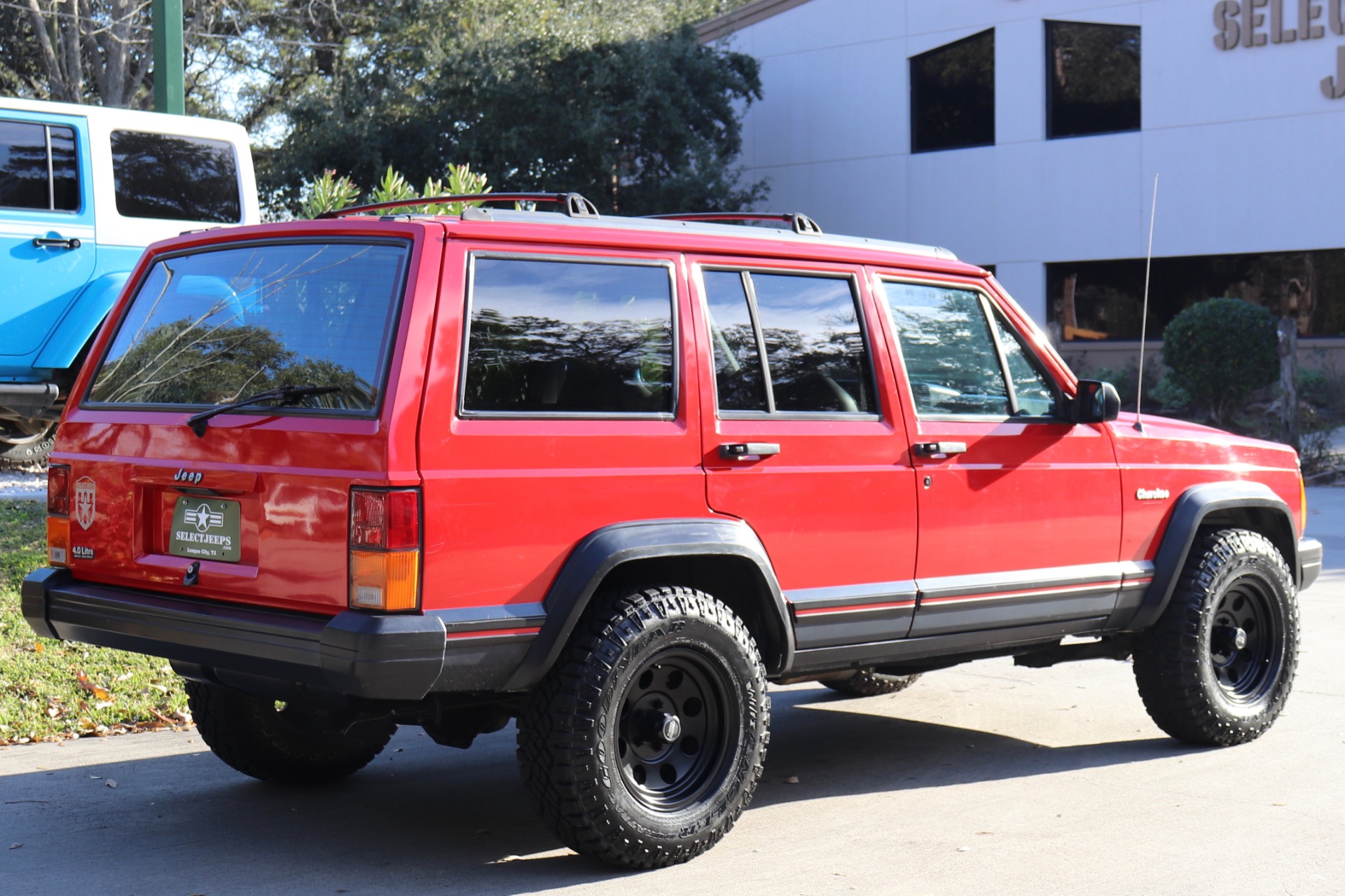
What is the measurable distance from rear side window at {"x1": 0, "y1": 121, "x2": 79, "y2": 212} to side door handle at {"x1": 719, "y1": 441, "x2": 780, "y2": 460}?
7.00 metres

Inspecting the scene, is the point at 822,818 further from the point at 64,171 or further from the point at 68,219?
the point at 64,171

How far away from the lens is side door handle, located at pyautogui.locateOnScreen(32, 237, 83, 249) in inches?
390

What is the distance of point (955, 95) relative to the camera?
25.7m

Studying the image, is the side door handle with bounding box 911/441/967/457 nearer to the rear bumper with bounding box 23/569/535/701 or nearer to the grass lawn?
the rear bumper with bounding box 23/569/535/701

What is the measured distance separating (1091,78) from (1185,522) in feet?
65.5

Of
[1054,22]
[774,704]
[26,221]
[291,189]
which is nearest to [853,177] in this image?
[1054,22]

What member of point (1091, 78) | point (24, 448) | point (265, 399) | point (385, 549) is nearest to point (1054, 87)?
point (1091, 78)

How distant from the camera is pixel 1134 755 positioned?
6.03 meters

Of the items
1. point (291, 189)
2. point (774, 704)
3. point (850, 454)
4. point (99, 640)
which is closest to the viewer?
point (99, 640)

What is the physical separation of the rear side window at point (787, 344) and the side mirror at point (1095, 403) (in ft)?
3.00

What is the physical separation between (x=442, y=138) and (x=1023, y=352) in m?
20.9

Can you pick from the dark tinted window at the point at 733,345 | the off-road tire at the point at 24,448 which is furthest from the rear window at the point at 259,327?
the off-road tire at the point at 24,448

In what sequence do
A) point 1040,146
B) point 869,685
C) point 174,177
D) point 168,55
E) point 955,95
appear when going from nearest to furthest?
point 869,685 → point 168,55 → point 174,177 → point 1040,146 → point 955,95

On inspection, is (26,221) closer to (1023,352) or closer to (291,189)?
(1023,352)
